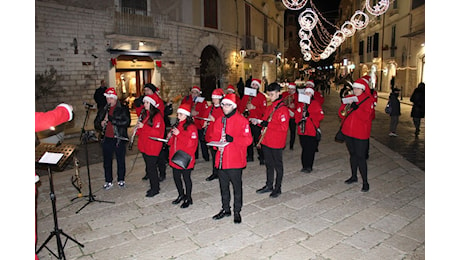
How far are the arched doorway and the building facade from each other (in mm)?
11000

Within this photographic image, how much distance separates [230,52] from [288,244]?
2191 cm

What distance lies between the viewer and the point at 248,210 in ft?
18.1

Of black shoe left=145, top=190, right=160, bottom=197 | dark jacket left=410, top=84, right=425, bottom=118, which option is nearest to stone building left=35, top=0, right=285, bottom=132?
black shoe left=145, top=190, right=160, bottom=197

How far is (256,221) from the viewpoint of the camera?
5066mm

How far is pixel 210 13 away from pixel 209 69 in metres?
3.44

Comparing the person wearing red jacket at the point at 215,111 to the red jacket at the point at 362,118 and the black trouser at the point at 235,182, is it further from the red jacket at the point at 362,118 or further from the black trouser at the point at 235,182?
the red jacket at the point at 362,118

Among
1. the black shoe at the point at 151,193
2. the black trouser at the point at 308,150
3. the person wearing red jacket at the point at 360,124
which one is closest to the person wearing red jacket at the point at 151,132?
the black shoe at the point at 151,193

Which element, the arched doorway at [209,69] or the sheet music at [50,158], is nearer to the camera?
the sheet music at [50,158]

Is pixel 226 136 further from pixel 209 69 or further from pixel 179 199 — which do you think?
pixel 209 69

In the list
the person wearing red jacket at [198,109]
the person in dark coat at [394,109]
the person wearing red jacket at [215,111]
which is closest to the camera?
the person wearing red jacket at [215,111]

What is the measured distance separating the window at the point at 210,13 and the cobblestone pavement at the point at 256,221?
15728mm

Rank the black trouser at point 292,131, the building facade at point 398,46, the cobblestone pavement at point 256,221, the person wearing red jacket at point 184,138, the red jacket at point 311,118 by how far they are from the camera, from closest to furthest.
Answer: the cobblestone pavement at point 256,221 → the person wearing red jacket at point 184,138 → the red jacket at point 311,118 → the black trouser at point 292,131 → the building facade at point 398,46

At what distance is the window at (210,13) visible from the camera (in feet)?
69.1

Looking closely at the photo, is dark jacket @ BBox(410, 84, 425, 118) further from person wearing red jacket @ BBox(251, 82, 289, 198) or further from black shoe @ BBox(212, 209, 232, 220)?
black shoe @ BBox(212, 209, 232, 220)
